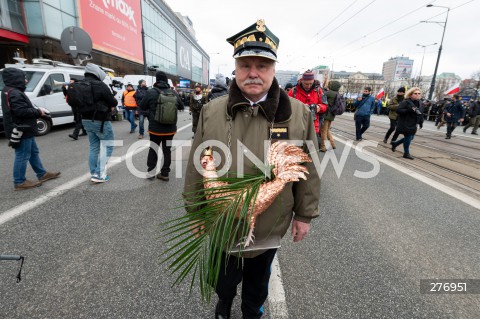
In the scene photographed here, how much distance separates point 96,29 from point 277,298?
957 inches

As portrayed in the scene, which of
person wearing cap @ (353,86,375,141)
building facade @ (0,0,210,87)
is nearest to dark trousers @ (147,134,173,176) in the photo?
person wearing cap @ (353,86,375,141)

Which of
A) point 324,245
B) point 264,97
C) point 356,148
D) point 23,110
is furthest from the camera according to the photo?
point 356,148

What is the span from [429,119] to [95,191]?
26065mm

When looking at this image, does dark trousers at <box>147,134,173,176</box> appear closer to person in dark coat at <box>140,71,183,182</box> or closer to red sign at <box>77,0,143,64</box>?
person in dark coat at <box>140,71,183,182</box>

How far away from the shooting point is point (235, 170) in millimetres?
1347

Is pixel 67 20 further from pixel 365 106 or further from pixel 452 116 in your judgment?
pixel 452 116

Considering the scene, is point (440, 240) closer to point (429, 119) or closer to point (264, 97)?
point (264, 97)

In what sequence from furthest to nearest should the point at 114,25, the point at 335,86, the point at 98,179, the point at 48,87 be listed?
the point at 114,25
the point at 48,87
the point at 335,86
the point at 98,179

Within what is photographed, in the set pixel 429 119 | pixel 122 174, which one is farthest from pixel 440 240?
pixel 429 119

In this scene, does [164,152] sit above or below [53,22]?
below

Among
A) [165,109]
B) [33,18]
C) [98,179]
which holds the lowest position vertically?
[98,179]

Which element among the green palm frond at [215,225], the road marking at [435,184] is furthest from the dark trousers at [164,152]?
the road marking at [435,184]

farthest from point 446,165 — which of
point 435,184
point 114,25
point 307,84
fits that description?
point 114,25

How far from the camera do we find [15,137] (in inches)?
154
